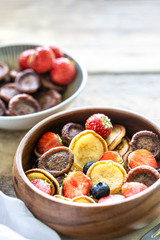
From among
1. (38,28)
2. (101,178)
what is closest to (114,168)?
(101,178)

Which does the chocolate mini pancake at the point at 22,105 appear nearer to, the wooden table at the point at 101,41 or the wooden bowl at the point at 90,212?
the wooden table at the point at 101,41

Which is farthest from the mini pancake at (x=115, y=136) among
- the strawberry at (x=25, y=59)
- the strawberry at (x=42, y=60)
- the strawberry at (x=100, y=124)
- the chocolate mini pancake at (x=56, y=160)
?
the strawberry at (x=25, y=59)

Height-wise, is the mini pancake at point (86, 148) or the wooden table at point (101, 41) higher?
the mini pancake at point (86, 148)

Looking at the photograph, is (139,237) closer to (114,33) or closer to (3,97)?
(3,97)

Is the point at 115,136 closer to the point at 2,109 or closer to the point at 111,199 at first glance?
the point at 111,199

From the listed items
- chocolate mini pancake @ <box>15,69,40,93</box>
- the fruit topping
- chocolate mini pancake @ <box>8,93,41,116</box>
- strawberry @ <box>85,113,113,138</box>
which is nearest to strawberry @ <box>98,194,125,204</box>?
the fruit topping

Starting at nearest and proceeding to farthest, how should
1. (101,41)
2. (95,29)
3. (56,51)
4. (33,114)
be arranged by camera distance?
(33,114), (56,51), (101,41), (95,29)

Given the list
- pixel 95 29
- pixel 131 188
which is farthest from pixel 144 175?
pixel 95 29
